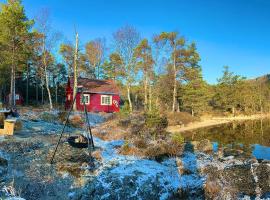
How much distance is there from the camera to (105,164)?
1139 centimetres

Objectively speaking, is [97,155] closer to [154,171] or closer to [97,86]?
[154,171]

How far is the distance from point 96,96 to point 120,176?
82.2 ft

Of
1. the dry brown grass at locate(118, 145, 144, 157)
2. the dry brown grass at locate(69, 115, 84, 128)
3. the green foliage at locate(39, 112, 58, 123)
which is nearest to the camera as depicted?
the dry brown grass at locate(118, 145, 144, 157)

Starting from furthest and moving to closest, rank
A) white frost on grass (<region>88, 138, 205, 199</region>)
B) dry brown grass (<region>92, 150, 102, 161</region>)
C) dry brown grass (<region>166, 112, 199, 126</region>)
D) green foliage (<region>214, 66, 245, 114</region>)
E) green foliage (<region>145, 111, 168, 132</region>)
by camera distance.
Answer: green foliage (<region>214, 66, 245, 114</region>), dry brown grass (<region>166, 112, 199, 126</region>), green foliage (<region>145, 111, 168, 132</region>), dry brown grass (<region>92, 150, 102, 161</region>), white frost on grass (<region>88, 138, 205, 199</region>)

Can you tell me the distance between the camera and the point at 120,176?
405 inches

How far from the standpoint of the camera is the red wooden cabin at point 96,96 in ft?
111

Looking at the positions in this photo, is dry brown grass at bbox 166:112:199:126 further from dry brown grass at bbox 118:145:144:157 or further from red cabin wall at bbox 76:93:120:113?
dry brown grass at bbox 118:145:144:157

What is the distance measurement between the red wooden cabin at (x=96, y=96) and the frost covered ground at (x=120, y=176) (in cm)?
2030

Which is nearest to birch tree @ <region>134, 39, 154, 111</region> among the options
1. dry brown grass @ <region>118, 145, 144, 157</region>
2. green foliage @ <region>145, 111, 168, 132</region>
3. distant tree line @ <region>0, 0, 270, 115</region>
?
distant tree line @ <region>0, 0, 270, 115</region>

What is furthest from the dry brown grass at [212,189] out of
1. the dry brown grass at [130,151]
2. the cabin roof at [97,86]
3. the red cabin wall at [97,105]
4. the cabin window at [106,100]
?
the cabin window at [106,100]

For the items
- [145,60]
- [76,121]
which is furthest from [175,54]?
[76,121]

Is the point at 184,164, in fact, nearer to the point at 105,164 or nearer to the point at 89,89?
the point at 105,164

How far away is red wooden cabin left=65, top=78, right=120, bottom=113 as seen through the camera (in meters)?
33.8

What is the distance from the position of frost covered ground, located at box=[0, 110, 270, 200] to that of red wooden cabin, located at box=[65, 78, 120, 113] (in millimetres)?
20304
